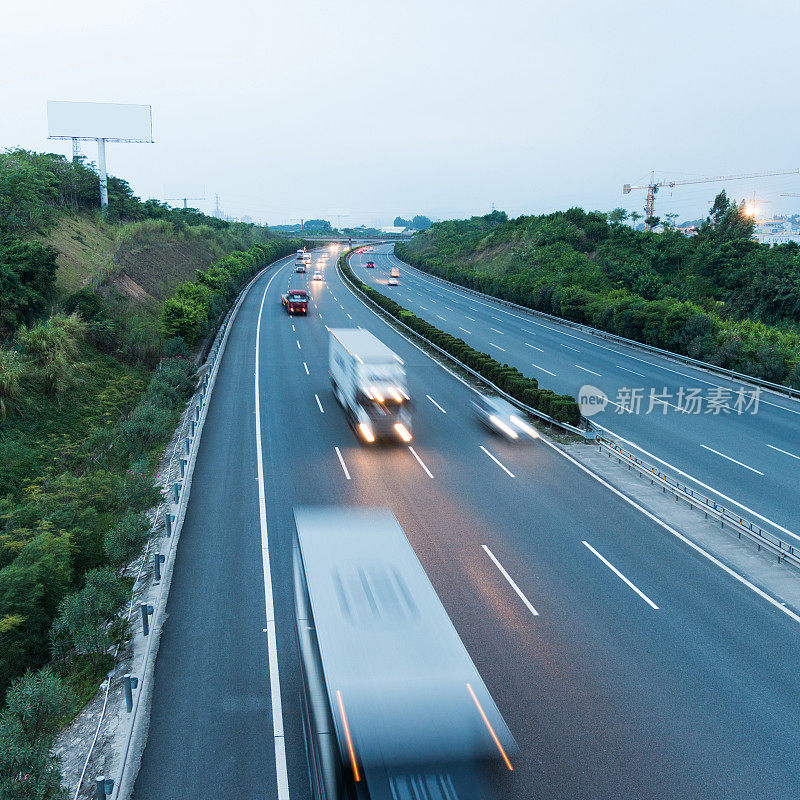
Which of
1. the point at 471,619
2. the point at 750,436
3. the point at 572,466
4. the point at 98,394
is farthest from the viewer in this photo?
the point at 98,394

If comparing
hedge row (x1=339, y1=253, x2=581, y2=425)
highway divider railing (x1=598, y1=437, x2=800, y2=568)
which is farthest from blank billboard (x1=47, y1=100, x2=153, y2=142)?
highway divider railing (x1=598, y1=437, x2=800, y2=568)

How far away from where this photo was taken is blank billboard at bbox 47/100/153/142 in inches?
2837

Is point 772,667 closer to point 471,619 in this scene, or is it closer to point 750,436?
point 471,619

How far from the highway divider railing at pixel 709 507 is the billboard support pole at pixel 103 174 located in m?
60.9

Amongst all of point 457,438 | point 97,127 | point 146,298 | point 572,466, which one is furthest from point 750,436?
point 97,127

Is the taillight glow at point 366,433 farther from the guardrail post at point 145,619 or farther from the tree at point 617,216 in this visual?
the tree at point 617,216

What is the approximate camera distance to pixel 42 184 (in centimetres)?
4941

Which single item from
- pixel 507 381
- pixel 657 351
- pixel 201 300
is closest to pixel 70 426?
pixel 201 300

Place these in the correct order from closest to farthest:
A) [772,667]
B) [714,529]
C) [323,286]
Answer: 1. [772,667]
2. [714,529]
3. [323,286]

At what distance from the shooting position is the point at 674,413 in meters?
28.8

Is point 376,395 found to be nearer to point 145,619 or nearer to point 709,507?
point 709,507

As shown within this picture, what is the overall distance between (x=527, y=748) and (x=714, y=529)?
10.7 m

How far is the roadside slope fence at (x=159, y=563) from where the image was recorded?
902 cm

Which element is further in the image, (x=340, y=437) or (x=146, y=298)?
(x=146, y=298)
